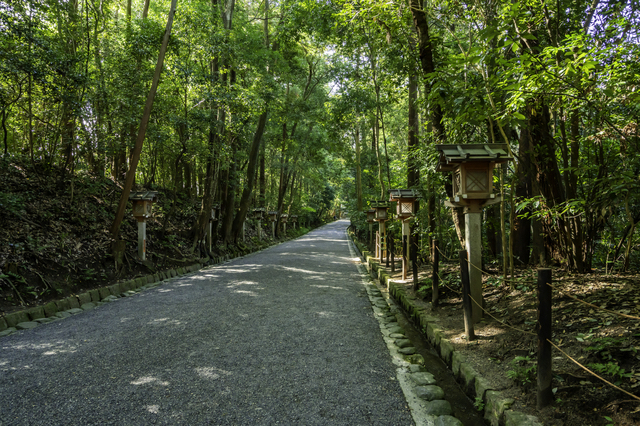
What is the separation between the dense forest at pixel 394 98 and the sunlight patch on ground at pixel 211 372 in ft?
11.7

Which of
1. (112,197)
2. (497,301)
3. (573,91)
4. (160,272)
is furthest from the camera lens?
(112,197)

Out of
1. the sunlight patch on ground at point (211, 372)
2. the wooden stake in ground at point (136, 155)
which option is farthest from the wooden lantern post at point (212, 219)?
the sunlight patch on ground at point (211, 372)

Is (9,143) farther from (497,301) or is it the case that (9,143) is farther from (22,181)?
(497,301)

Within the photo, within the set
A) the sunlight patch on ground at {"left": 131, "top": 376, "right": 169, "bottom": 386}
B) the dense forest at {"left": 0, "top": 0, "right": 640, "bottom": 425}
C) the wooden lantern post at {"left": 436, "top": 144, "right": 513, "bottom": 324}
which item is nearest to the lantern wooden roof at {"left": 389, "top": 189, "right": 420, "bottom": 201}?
the dense forest at {"left": 0, "top": 0, "right": 640, "bottom": 425}

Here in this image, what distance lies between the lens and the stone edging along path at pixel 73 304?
4.27 m

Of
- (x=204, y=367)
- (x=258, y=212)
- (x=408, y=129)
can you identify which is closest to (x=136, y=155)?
(x=204, y=367)

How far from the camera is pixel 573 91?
3.25 meters

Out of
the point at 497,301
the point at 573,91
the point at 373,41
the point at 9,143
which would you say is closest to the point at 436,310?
A: the point at 497,301

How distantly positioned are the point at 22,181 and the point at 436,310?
31.1ft

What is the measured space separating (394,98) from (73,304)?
9199 millimetres

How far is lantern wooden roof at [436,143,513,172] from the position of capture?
376cm

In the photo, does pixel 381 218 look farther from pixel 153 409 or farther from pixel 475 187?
pixel 153 409

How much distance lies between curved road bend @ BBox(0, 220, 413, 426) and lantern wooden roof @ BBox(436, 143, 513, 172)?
89.8 inches

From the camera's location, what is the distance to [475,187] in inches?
153
